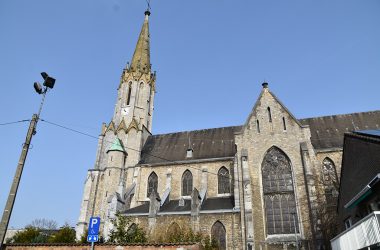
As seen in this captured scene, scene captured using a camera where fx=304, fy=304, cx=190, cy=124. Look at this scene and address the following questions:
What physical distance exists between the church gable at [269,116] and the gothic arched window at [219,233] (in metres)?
7.86

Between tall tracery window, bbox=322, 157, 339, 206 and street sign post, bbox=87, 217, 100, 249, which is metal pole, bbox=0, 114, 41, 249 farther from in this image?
tall tracery window, bbox=322, 157, 339, 206

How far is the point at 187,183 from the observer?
27.6 meters

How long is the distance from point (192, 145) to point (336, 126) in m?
13.5

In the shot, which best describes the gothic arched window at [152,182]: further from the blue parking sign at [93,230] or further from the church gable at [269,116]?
the blue parking sign at [93,230]

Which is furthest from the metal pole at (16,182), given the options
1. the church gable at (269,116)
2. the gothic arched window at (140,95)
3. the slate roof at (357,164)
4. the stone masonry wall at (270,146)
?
the gothic arched window at (140,95)

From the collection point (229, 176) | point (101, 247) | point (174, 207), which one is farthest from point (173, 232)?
point (101, 247)

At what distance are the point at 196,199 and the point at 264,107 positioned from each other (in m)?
9.22

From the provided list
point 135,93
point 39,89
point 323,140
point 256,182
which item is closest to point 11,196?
point 39,89

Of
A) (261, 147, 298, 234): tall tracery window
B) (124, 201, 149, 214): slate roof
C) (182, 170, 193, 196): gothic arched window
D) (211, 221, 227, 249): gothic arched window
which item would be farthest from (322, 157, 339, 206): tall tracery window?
(124, 201, 149, 214): slate roof

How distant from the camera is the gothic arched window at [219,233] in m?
21.1

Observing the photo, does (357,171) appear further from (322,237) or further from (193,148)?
(193,148)

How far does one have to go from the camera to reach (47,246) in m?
13.6

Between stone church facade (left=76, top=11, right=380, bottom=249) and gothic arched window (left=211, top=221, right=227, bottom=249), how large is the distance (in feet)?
0.22

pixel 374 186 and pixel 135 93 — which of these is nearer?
pixel 374 186
